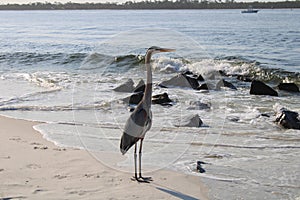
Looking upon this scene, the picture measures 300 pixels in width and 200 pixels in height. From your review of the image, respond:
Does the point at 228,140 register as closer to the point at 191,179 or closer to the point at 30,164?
the point at 191,179

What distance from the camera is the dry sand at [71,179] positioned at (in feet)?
18.7

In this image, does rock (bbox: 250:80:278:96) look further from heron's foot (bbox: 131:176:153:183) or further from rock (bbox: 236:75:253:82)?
heron's foot (bbox: 131:176:153:183)

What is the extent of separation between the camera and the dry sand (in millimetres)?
5695

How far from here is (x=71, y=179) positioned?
20.3 ft

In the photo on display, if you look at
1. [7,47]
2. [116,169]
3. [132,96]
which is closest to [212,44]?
[7,47]

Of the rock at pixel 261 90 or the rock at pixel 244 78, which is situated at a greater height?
the rock at pixel 261 90

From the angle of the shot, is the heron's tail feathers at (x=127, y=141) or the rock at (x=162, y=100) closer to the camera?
the heron's tail feathers at (x=127, y=141)

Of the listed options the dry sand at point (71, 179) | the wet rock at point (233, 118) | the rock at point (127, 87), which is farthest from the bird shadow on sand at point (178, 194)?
the rock at point (127, 87)

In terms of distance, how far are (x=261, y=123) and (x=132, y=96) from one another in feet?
11.3

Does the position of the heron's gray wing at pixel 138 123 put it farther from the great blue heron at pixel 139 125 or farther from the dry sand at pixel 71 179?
the dry sand at pixel 71 179

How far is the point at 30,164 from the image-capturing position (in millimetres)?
6766

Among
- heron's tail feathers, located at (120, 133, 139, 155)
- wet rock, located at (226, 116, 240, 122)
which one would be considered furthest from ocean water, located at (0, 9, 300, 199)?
heron's tail feathers, located at (120, 133, 139, 155)

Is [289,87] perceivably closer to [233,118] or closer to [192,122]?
[233,118]

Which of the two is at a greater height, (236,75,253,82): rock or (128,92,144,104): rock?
(128,92,144,104): rock
